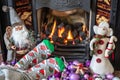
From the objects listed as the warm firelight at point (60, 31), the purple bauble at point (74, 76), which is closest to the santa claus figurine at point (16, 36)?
the warm firelight at point (60, 31)

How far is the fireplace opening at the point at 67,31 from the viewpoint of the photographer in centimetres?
217

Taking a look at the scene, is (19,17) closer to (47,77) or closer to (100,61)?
(47,77)

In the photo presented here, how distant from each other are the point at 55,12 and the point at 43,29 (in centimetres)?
16

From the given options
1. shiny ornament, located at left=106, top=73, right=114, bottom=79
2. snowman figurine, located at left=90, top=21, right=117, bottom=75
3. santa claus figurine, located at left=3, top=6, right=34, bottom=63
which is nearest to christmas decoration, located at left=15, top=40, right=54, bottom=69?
santa claus figurine, located at left=3, top=6, right=34, bottom=63

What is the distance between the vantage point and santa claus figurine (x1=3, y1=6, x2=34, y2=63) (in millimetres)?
2012

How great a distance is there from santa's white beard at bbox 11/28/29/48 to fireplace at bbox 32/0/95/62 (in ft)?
0.46

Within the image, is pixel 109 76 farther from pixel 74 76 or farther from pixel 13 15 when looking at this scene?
pixel 13 15

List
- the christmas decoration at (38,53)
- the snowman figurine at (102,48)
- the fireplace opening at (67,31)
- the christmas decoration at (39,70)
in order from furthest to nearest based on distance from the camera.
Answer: the fireplace opening at (67,31), the christmas decoration at (38,53), the snowman figurine at (102,48), the christmas decoration at (39,70)

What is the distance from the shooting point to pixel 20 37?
2.01 meters

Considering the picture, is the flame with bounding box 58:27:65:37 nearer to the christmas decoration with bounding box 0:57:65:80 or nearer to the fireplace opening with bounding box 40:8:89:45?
the fireplace opening with bounding box 40:8:89:45

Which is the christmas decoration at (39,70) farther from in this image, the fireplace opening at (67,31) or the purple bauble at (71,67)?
→ the fireplace opening at (67,31)

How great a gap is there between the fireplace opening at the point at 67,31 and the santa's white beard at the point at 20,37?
17 centimetres

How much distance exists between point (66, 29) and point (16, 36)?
0.39 meters

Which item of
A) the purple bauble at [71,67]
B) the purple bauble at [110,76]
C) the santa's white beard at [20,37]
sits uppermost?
the santa's white beard at [20,37]
